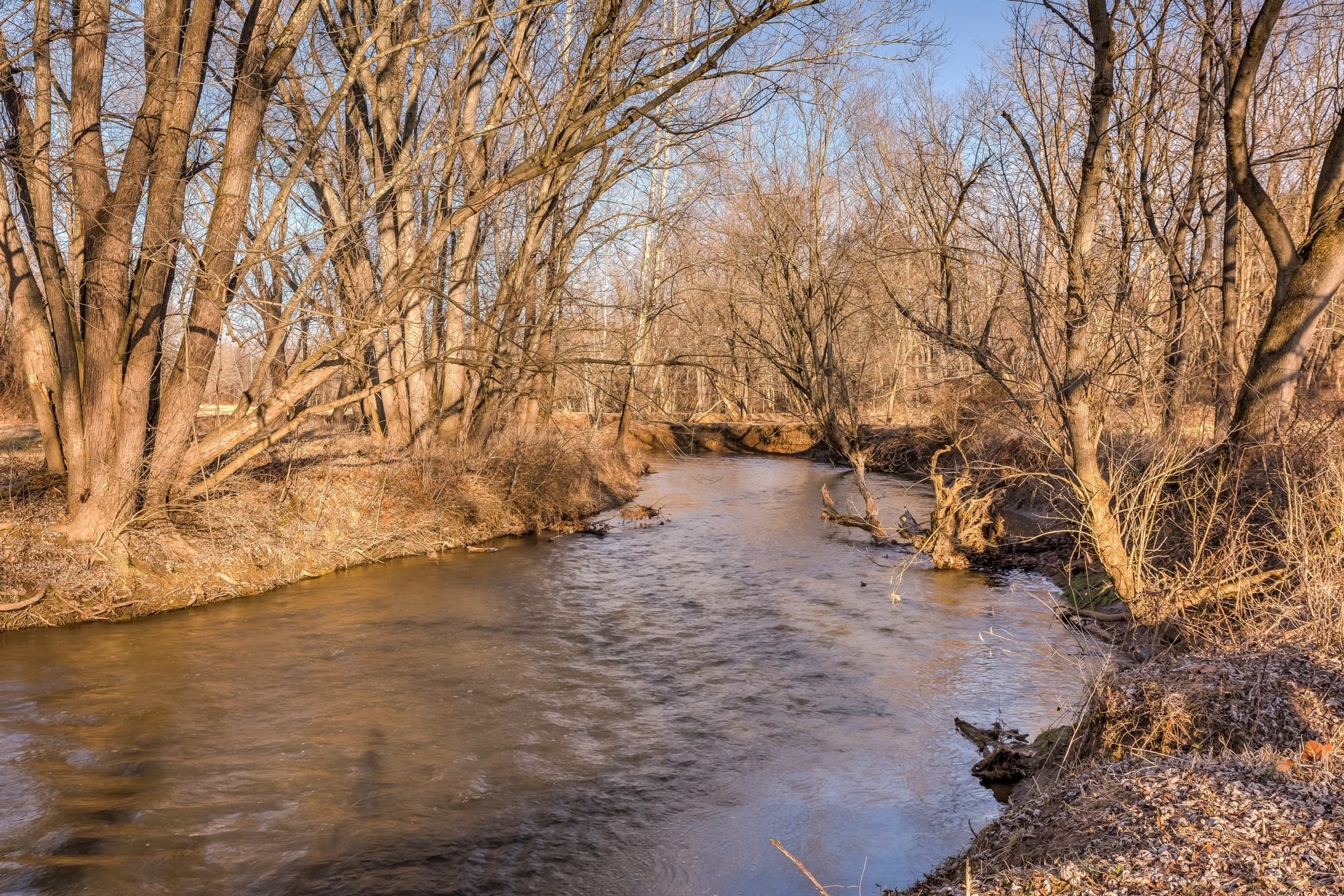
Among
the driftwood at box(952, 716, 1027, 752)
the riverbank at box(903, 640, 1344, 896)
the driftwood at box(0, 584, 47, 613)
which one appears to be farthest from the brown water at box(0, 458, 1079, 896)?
the riverbank at box(903, 640, 1344, 896)

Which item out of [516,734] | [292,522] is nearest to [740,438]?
[292,522]

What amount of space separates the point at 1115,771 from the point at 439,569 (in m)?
10.7

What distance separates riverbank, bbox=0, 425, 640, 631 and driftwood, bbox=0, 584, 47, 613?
0.03 m

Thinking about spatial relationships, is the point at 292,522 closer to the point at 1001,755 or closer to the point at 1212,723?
the point at 1001,755

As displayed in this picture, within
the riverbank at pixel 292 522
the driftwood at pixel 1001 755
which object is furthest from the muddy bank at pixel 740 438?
the driftwood at pixel 1001 755

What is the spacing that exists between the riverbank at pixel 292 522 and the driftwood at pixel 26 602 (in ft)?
0.08

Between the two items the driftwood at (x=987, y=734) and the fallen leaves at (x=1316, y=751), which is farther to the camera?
the driftwood at (x=987, y=734)

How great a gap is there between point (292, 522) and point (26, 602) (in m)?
3.65

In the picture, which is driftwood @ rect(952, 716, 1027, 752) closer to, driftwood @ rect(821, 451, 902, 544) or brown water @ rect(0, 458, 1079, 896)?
brown water @ rect(0, 458, 1079, 896)

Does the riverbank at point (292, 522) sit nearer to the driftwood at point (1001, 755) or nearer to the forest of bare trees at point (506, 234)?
the forest of bare trees at point (506, 234)

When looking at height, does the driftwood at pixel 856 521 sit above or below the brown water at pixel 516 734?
above

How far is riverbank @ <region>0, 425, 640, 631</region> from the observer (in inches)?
399

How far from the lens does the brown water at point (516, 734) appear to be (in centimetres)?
546

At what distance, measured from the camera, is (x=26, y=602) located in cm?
966
